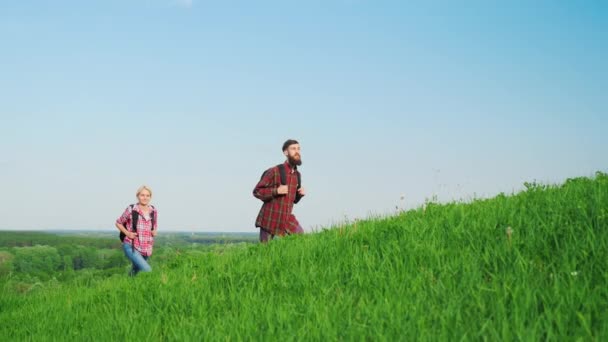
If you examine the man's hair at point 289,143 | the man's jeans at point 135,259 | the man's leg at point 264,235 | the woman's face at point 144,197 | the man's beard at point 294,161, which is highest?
the man's hair at point 289,143

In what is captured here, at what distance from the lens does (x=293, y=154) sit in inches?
455

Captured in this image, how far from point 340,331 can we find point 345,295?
0.98m

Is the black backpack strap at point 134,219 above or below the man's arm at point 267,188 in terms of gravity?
below

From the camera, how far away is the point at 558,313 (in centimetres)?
364

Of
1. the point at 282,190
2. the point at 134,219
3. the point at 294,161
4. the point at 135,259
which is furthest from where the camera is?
the point at 134,219

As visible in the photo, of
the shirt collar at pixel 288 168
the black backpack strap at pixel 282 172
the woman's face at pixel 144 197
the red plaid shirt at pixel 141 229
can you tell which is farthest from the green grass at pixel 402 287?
the woman's face at pixel 144 197

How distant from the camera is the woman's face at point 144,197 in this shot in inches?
490

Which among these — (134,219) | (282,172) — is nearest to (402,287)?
(282,172)

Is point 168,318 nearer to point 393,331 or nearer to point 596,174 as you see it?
point 393,331

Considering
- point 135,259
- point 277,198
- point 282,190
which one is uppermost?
point 282,190

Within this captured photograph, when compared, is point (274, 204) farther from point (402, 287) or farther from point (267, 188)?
point (402, 287)

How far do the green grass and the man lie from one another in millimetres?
2386

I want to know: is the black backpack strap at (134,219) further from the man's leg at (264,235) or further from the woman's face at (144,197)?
the man's leg at (264,235)

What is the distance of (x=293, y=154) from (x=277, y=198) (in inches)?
39.7
